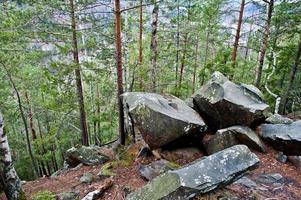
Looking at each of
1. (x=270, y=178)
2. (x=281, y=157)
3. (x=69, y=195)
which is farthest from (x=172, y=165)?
(x=281, y=157)

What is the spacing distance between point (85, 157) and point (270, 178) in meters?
6.35

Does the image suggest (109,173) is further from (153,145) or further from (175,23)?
(175,23)

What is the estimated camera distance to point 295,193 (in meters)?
6.25

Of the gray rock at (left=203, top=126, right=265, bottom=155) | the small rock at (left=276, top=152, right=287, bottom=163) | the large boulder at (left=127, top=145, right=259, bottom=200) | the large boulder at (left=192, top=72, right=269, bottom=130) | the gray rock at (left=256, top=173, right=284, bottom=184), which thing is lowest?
the gray rock at (left=256, top=173, right=284, bottom=184)

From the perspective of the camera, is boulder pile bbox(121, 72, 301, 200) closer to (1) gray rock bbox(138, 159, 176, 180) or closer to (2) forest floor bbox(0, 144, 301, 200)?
(1) gray rock bbox(138, 159, 176, 180)

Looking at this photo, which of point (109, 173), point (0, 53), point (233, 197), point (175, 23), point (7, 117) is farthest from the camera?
point (7, 117)

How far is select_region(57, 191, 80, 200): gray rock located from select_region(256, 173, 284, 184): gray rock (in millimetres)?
4760

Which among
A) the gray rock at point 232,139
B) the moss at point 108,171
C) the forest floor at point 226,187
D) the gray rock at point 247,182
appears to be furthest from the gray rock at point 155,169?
the gray rock at point 247,182

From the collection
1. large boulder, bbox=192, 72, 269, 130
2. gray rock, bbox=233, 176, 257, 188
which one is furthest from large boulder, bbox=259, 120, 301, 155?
gray rock, bbox=233, 176, 257, 188

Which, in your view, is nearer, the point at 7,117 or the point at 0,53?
the point at 0,53

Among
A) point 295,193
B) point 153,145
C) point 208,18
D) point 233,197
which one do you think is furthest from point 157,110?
point 208,18

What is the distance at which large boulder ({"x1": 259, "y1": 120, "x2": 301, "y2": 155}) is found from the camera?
7605 millimetres

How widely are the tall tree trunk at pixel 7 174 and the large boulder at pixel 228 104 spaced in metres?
6.02

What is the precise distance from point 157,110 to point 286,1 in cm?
917
